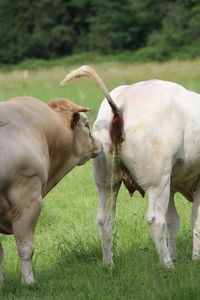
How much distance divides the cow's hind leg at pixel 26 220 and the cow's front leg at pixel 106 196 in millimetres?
924

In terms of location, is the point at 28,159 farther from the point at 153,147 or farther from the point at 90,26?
the point at 90,26

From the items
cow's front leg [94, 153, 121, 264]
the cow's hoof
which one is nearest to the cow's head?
cow's front leg [94, 153, 121, 264]

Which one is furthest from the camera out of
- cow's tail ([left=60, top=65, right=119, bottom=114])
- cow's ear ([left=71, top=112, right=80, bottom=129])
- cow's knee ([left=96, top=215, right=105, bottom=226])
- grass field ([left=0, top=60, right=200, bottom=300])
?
cow's knee ([left=96, top=215, right=105, bottom=226])

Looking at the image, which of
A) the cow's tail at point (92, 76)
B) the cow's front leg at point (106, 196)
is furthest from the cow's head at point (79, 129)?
the cow's tail at point (92, 76)

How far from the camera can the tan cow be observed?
20.3 ft

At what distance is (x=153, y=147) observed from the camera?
22.7ft

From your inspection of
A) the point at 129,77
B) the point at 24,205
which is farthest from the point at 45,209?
the point at 129,77

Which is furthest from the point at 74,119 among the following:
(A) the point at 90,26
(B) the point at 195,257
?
(A) the point at 90,26

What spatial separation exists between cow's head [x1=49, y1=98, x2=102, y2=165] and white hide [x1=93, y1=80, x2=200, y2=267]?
0.27 feet

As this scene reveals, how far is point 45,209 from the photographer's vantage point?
10719 mm

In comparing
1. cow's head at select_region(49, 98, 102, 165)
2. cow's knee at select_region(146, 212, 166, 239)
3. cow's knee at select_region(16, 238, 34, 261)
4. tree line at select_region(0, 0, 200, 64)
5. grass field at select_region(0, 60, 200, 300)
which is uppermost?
cow's head at select_region(49, 98, 102, 165)

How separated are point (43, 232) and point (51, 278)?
259 centimetres

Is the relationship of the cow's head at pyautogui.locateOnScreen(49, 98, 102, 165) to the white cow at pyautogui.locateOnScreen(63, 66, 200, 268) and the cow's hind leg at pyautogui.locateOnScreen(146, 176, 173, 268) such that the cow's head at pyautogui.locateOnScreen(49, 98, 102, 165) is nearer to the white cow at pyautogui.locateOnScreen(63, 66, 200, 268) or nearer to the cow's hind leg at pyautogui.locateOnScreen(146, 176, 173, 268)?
the white cow at pyautogui.locateOnScreen(63, 66, 200, 268)

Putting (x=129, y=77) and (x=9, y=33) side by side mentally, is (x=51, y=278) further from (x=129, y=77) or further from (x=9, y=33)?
(x=9, y=33)
